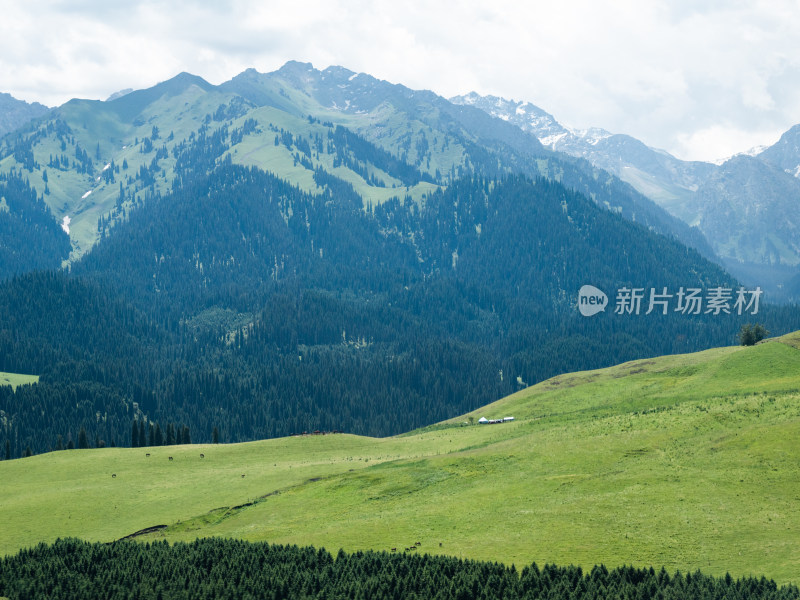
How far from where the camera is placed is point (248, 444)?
5669 inches

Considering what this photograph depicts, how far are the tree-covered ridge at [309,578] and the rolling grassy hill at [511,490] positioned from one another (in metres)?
5.83

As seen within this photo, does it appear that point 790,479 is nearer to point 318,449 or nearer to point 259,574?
point 259,574

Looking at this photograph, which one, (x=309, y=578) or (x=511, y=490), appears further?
(x=511, y=490)

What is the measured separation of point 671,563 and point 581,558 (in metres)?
7.20

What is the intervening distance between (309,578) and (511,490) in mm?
31280

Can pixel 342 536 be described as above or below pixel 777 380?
below

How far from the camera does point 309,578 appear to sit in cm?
6494

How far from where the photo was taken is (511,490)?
8919 cm

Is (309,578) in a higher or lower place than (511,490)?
lower

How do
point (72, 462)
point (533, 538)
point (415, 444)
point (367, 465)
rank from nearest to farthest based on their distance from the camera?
point (533, 538)
point (367, 465)
point (72, 462)
point (415, 444)

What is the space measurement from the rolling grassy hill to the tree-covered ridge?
5825mm

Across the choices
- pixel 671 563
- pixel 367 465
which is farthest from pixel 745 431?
pixel 367 465

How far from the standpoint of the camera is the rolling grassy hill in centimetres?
7131

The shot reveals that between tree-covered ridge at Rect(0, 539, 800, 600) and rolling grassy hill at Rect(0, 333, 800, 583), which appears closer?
tree-covered ridge at Rect(0, 539, 800, 600)
